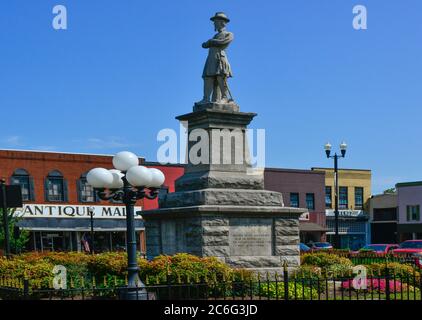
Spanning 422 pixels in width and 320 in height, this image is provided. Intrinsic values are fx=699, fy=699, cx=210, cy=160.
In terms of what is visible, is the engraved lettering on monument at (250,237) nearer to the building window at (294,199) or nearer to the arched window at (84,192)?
the arched window at (84,192)

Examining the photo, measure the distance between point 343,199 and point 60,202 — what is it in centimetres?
2907

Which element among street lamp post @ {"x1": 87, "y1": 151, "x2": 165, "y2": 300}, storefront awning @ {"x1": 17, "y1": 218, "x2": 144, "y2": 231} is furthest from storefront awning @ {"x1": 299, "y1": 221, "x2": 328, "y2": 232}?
street lamp post @ {"x1": 87, "y1": 151, "x2": 165, "y2": 300}

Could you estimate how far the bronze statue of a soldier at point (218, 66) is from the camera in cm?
1752

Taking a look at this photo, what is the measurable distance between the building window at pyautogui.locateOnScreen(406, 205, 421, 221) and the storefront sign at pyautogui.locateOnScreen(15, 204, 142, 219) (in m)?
26.6

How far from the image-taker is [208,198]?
1616cm

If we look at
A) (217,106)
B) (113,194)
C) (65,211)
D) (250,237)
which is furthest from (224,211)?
(65,211)

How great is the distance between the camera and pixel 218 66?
57.5 feet

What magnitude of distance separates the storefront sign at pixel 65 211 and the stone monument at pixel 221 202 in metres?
28.7

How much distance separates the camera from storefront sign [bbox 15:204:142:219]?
1772 inches

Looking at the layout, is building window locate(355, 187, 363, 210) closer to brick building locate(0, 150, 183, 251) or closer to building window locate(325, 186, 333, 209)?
building window locate(325, 186, 333, 209)

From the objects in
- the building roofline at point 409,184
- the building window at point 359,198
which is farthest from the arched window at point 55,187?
the building roofline at point 409,184

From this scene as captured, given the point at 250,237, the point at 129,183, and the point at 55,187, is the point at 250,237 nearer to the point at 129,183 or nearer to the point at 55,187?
the point at 129,183

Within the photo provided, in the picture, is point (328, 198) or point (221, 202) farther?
point (328, 198)

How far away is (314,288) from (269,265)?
4.11ft
